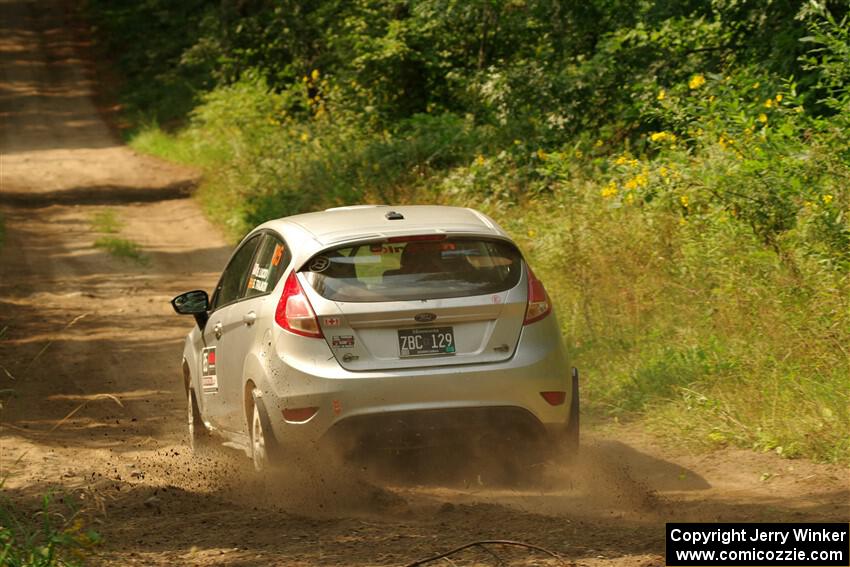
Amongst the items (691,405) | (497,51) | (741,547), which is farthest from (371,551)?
(497,51)

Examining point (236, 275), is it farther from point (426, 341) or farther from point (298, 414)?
point (426, 341)

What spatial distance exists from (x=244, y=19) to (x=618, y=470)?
73.5 feet

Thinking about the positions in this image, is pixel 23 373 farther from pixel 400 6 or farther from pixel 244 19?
pixel 244 19

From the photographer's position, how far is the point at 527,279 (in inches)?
283

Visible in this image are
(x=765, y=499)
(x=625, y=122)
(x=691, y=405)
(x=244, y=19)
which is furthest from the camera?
(x=244, y=19)

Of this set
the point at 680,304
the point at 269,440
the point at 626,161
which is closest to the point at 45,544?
the point at 269,440

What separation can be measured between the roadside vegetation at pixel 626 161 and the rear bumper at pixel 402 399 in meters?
1.87

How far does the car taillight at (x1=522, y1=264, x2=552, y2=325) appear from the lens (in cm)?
706

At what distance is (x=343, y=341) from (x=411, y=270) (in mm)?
607

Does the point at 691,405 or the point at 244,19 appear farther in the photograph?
the point at 244,19

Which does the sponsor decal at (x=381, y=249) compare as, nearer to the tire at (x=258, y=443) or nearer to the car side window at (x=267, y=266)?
the car side window at (x=267, y=266)

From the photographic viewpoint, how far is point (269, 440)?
6938mm

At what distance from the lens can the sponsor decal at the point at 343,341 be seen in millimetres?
6766

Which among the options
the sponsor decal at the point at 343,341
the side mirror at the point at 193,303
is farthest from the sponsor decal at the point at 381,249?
the side mirror at the point at 193,303
